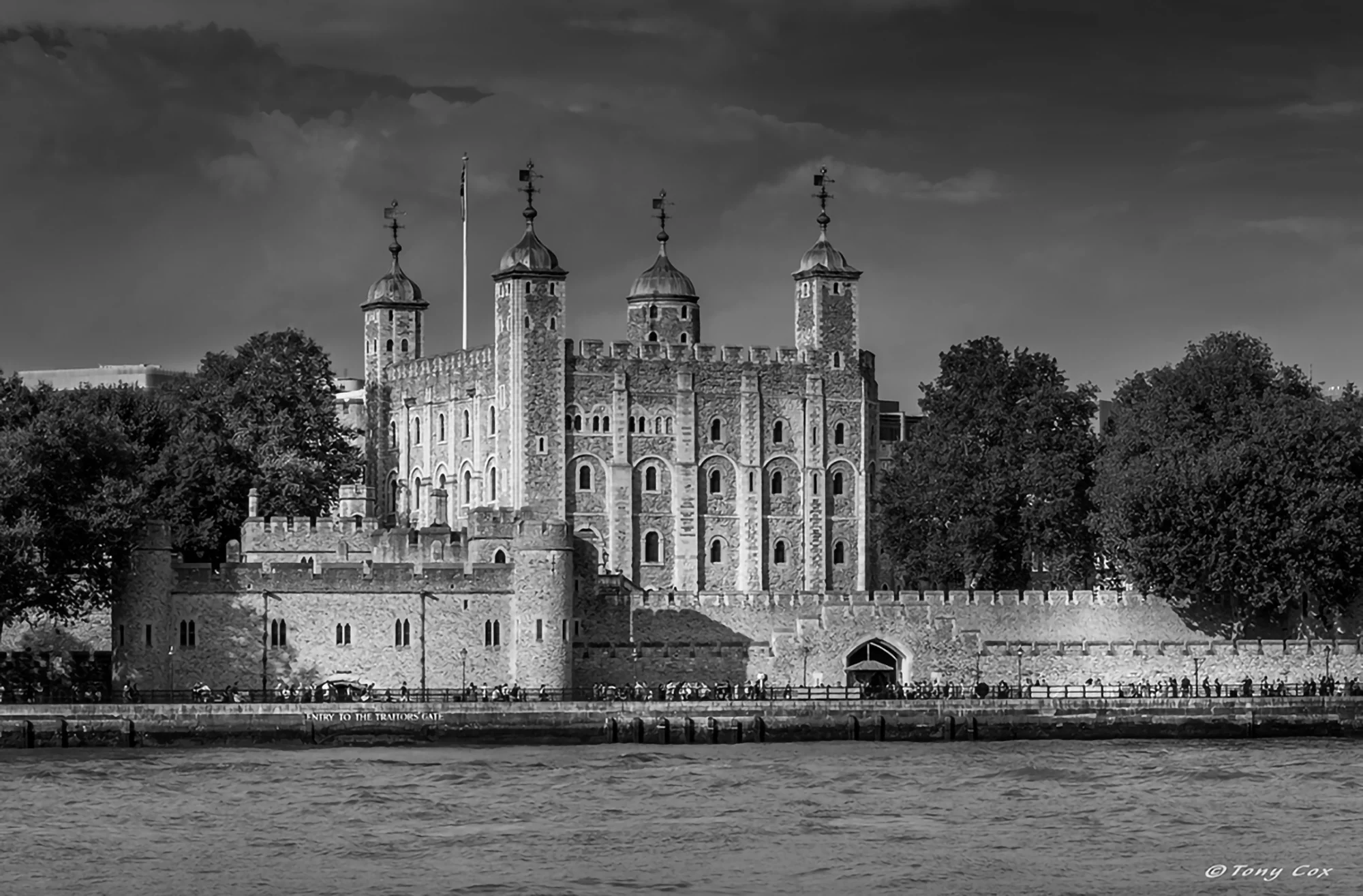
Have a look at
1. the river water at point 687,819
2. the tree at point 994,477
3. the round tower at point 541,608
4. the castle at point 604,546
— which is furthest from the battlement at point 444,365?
the river water at point 687,819

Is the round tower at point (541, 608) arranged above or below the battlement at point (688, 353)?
below

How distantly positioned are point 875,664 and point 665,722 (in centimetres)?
1100

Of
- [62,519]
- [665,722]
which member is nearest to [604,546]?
[665,722]

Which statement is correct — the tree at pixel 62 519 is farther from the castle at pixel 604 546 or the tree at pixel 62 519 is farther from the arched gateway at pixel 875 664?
the arched gateway at pixel 875 664

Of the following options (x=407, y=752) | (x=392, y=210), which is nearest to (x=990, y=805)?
(x=407, y=752)

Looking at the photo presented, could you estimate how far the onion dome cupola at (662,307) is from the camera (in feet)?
367

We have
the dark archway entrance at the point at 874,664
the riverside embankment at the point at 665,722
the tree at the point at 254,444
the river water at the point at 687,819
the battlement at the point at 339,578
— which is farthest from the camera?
the tree at the point at 254,444

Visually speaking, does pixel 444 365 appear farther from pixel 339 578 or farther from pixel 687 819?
pixel 687 819

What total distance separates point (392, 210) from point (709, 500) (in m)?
19.1

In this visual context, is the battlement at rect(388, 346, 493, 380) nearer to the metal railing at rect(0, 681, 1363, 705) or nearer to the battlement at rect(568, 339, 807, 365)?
the battlement at rect(568, 339, 807, 365)

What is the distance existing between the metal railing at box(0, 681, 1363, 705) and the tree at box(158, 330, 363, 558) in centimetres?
1491

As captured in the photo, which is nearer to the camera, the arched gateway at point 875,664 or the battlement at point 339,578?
the battlement at point 339,578

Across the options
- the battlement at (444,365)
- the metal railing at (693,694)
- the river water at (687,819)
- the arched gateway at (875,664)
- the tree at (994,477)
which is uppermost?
the battlement at (444,365)

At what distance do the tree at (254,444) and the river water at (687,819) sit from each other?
69.9ft
